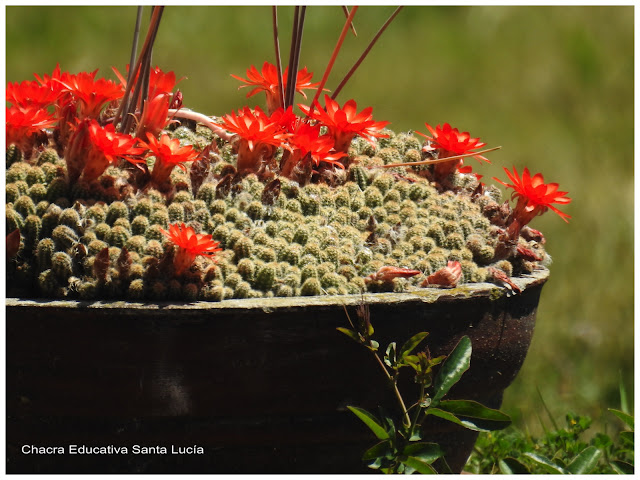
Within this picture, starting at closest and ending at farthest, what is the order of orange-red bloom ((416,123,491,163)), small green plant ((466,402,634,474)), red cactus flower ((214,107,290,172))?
1. red cactus flower ((214,107,290,172))
2. orange-red bloom ((416,123,491,163))
3. small green plant ((466,402,634,474))

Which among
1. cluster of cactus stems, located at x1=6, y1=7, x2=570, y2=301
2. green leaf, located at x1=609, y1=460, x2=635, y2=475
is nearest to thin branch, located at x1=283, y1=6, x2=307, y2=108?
cluster of cactus stems, located at x1=6, y1=7, x2=570, y2=301

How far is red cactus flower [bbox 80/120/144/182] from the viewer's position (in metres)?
1.52

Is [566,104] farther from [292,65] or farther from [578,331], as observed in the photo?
[292,65]

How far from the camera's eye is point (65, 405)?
4.77ft

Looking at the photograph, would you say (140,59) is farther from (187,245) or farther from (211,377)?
(211,377)

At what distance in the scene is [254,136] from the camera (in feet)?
5.32

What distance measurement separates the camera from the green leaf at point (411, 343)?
145 cm

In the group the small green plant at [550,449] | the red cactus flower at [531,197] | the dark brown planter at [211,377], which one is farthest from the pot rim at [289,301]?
the small green plant at [550,449]

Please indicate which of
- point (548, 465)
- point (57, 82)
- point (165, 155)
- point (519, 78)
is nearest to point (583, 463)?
point (548, 465)

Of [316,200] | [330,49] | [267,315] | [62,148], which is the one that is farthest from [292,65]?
[330,49]

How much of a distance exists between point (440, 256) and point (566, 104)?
3.67m

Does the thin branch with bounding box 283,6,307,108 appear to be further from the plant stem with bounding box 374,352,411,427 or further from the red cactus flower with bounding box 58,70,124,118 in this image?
the plant stem with bounding box 374,352,411,427

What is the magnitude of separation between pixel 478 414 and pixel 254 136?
627 millimetres

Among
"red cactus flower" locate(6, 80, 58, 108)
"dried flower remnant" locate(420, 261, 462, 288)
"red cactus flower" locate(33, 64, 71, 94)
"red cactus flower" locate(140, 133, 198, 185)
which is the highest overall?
"red cactus flower" locate(33, 64, 71, 94)
